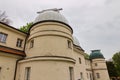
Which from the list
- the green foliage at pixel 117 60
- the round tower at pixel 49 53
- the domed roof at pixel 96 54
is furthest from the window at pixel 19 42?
the green foliage at pixel 117 60

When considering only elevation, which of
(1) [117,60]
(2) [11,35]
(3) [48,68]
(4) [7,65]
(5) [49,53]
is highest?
(2) [11,35]

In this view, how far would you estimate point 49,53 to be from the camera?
11.1 m

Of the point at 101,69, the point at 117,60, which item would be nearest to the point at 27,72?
the point at 101,69

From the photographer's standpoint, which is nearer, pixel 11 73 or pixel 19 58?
pixel 11 73

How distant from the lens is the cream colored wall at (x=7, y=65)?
10.6 metres

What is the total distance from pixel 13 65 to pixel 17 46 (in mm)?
2898

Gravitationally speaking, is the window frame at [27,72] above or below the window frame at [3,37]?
below

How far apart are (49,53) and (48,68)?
171 centimetres

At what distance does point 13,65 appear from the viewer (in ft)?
38.7

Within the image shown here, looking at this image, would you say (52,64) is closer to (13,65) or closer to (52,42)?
(52,42)

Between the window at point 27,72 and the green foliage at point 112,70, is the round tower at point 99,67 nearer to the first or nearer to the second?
the green foliage at point 112,70

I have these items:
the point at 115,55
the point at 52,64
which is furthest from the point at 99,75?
the point at 52,64

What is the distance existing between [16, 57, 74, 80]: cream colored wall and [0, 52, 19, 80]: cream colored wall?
5.06 feet

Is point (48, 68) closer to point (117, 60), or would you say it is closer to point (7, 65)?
point (7, 65)
